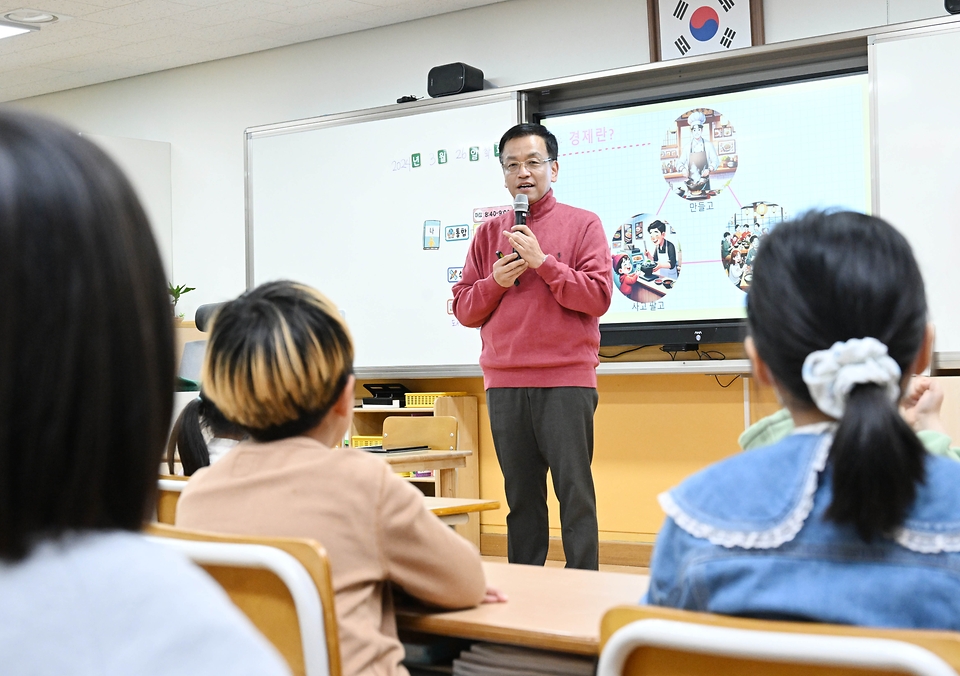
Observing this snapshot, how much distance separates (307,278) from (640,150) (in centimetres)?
206

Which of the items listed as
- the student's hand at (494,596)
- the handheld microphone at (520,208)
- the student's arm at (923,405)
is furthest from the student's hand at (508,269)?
the student's hand at (494,596)

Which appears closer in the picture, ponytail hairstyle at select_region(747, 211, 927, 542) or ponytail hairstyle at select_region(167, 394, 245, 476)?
ponytail hairstyle at select_region(747, 211, 927, 542)

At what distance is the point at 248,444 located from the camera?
1464 mm

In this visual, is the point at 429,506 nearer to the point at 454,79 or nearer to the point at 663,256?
the point at 663,256

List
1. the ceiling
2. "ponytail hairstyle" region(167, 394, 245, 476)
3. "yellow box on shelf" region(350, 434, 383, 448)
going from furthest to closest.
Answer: "yellow box on shelf" region(350, 434, 383, 448) → the ceiling → "ponytail hairstyle" region(167, 394, 245, 476)

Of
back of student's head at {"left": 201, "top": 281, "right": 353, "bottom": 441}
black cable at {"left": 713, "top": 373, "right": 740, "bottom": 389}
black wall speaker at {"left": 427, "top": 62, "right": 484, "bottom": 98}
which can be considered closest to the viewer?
back of student's head at {"left": 201, "top": 281, "right": 353, "bottom": 441}

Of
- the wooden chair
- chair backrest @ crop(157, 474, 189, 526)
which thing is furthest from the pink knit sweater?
chair backrest @ crop(157, 474, 189, 526)

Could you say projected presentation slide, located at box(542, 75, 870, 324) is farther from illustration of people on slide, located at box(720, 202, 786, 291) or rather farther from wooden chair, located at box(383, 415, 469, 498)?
wooden chair, located at box(383, 415, 469, 498)

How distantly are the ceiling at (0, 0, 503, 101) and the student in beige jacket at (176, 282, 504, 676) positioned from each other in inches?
162

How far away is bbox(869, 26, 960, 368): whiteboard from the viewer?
4.03 m

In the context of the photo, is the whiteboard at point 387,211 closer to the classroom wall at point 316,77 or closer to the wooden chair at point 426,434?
the classroom wall at point 316,77

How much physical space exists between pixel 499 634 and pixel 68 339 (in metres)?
0.97

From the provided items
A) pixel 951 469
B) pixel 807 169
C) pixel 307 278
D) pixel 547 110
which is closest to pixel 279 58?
pixel 307 278

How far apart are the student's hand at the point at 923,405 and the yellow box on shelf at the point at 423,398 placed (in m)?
3.59
